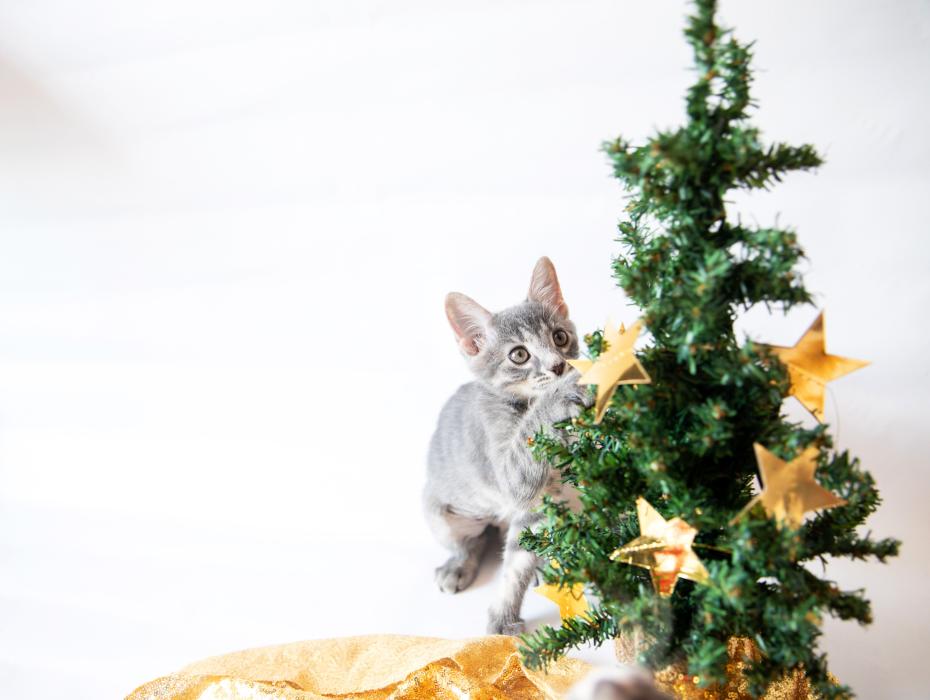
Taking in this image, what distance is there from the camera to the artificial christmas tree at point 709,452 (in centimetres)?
60

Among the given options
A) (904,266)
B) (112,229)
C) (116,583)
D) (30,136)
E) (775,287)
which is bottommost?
(116,583)

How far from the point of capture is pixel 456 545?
52.1 inches

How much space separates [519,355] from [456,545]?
17.0 inches

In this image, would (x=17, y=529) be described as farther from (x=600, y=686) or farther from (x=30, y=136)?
(x=600, y=686)

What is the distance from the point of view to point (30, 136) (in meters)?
1.63

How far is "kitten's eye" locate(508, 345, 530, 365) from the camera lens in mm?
1102

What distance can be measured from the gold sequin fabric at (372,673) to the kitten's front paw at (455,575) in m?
0.18

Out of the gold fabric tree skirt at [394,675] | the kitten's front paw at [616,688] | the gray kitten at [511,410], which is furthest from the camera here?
the gray kitten at [511,410]

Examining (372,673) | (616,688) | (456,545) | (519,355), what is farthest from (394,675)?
(616,688)

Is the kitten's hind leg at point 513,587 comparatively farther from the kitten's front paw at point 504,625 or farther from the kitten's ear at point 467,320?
the kitten's ear at point 467,320

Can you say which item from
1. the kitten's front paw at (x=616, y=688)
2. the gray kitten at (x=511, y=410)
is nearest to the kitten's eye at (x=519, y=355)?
the gray kitten at (x=511, y=410)

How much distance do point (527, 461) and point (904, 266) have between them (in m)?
0.84

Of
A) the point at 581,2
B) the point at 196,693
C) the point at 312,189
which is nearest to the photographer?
the point at 196,693

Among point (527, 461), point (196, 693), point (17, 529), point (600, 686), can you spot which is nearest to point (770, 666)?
point (600, 686)
